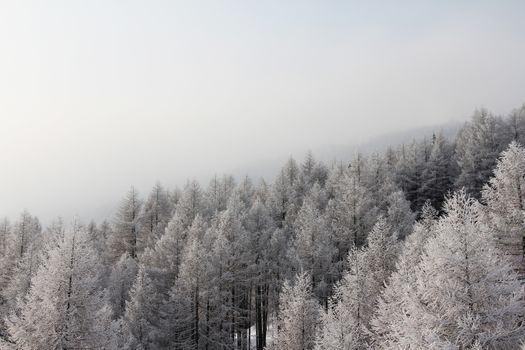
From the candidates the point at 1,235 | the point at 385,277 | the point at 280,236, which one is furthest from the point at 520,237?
the point at 1,235

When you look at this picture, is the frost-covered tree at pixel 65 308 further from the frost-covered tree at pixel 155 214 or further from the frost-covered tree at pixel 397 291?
the frost-covered tree at pixel 155 214

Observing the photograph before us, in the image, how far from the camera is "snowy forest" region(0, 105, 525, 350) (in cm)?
1495

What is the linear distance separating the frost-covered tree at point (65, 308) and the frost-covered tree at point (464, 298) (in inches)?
617

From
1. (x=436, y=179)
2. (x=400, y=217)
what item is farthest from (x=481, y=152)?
(x=400, y=217)

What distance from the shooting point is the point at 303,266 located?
38.9 meters

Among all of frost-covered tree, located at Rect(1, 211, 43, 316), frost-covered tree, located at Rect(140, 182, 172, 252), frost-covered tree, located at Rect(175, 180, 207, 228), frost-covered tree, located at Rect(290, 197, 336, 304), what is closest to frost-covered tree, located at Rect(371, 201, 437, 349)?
frost-covered tree, located at Rect(290, 197, 336, 304)

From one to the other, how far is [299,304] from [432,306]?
519 inches

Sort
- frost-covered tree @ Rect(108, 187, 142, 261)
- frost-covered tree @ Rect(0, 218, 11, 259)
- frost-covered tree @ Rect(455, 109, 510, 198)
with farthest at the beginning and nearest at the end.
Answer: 1. frost-covered tree @ Rect(455, 109, 510, 198)
2. frost-covered tree @ Rect(108, 187, 142, 261)
3. frost-covered tree @ Rect(0, 218, 11, 259)

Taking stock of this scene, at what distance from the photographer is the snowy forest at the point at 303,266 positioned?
15.0m

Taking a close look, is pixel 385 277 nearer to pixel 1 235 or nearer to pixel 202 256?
pixel 202 256

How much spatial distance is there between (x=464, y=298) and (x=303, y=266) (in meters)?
25.0

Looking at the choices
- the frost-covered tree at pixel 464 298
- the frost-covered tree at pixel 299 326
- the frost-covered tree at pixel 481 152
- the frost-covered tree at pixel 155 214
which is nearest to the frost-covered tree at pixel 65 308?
the frost-covered tree at pixel 299 326

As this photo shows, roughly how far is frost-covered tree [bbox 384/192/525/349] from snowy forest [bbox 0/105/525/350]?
5 cm

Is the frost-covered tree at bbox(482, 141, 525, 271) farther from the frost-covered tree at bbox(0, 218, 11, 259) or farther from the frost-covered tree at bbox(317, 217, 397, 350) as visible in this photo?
the frost-covered tree at bbox(0, 218, 11, 259)
